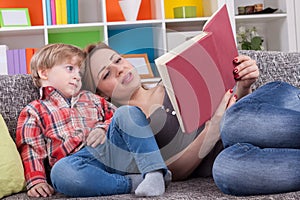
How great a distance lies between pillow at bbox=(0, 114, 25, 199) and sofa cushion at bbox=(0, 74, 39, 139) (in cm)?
12

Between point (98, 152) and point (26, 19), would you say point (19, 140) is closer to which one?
point (98, 152)

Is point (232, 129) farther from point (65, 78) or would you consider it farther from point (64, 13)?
point (64, 13)

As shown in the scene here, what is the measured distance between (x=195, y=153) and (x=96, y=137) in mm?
285

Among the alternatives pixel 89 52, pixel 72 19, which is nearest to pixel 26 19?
pixel 72 19

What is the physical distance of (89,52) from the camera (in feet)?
6.15

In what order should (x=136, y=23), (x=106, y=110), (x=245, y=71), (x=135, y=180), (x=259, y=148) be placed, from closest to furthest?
(x=259, y=148), (x=135, y=180), (x=245, y=71), (x=106, y=110), (x=136, y=23)

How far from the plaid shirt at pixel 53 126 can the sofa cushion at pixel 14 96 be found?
1.9 inches

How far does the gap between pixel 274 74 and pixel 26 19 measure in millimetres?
2257

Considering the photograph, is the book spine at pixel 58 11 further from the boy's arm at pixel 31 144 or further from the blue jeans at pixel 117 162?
the blue jeans at pixel 117 162

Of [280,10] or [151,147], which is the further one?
[280,10]

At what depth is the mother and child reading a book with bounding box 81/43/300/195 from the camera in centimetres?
129

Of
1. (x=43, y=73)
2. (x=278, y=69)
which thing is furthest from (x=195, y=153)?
(x=43, y=73)

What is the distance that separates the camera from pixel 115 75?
1.72m

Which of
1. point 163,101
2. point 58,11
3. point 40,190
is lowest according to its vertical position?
point 40,190
